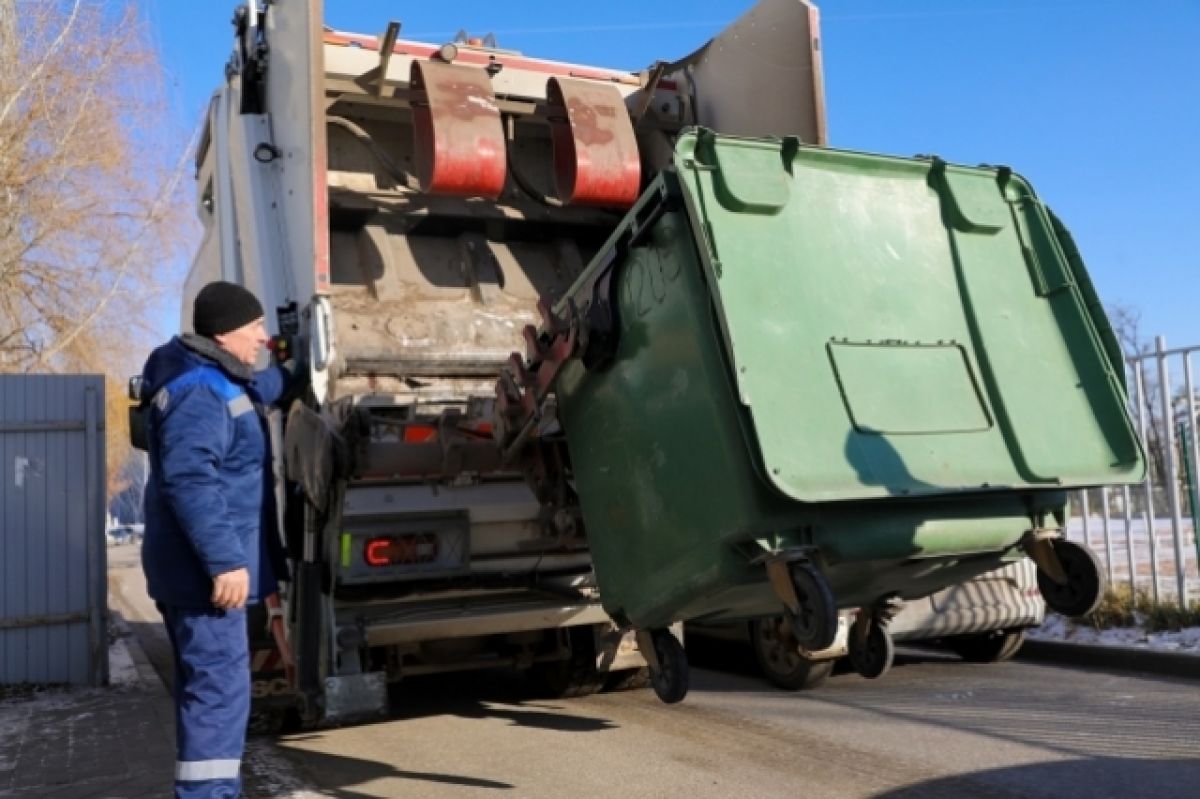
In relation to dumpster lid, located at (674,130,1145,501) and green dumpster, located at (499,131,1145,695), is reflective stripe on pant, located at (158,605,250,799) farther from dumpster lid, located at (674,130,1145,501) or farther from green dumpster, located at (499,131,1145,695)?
dumpster lid, located at (674,130,1145,501)

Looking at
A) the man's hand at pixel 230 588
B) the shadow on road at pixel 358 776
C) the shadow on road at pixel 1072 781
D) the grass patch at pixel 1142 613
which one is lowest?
the shadow on road at pixel 358 776

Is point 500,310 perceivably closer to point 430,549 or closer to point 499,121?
point 499,121

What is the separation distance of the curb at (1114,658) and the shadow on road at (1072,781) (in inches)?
85.0

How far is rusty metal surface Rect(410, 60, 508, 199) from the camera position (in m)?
5.14

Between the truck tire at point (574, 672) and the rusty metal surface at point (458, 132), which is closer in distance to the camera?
the rusty metal surface at point (458, 132)

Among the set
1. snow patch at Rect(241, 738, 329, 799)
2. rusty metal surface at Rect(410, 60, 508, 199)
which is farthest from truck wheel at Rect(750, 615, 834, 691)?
rusty metal surface at Rect(410, 60, 508, 199)

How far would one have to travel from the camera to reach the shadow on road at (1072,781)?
3.64m

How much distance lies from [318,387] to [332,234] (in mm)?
1324

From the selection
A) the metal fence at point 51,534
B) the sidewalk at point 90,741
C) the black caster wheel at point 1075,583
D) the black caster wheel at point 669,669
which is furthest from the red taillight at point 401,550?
the metal fence at point 51,534

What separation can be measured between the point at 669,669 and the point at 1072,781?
1488mm

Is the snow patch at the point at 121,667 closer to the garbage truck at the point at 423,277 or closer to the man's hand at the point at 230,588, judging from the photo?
the garbage truck at the point at 423,277

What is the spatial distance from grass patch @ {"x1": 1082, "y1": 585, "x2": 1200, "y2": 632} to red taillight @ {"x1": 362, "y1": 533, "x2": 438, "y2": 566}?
4051 millimetres

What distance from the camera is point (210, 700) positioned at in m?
2.95

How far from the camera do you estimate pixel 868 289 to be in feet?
10.6
